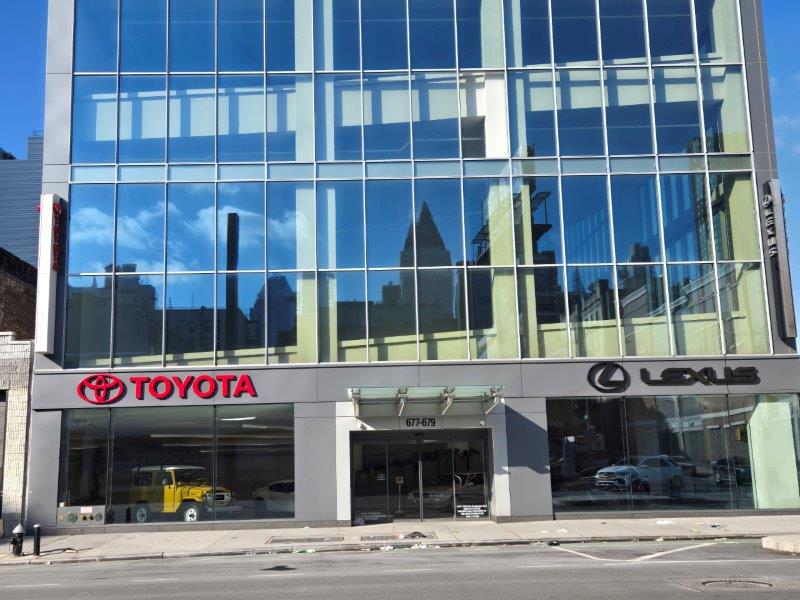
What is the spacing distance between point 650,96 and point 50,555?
2216cm

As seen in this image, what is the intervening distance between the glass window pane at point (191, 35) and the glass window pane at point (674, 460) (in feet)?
57.4

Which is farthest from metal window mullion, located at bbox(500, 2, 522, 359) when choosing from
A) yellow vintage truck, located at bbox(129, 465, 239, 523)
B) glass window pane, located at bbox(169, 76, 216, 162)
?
yellow vintage truck, located at bbox(129, 465, 239, 523)

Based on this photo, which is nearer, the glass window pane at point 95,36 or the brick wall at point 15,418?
the brick wall at point 15,418

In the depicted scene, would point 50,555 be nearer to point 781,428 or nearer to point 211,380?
point 211,380

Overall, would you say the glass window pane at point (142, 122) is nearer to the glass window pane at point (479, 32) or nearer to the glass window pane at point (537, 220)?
the glass window pane at point (479, 32)

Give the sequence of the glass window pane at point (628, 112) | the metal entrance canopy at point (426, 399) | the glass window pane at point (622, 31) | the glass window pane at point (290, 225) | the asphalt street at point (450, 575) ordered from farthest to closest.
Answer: the glass window pane at point (622, 31) < the glass window pane at point (628, 112) < the glass window pane at point (290, 225) < the metal entrance canopy at point (426, 399) < the asphalt street at point (450, 575)

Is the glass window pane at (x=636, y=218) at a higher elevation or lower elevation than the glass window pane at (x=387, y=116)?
lower

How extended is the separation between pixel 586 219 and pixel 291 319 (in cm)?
983

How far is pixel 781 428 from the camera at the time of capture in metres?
26.0

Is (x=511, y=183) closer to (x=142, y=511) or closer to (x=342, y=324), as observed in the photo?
(x=342, y=324)

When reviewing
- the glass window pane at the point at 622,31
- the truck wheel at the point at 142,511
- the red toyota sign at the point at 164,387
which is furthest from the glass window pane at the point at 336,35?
the truck wheel at the point at 142,511

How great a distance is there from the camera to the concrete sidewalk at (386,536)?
20719 mm

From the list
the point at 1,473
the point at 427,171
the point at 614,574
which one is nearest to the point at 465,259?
the point at 427,171

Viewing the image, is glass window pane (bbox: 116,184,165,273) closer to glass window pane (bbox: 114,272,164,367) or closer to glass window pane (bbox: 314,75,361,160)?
glass window pane (bbox: 114,272,164,367)
